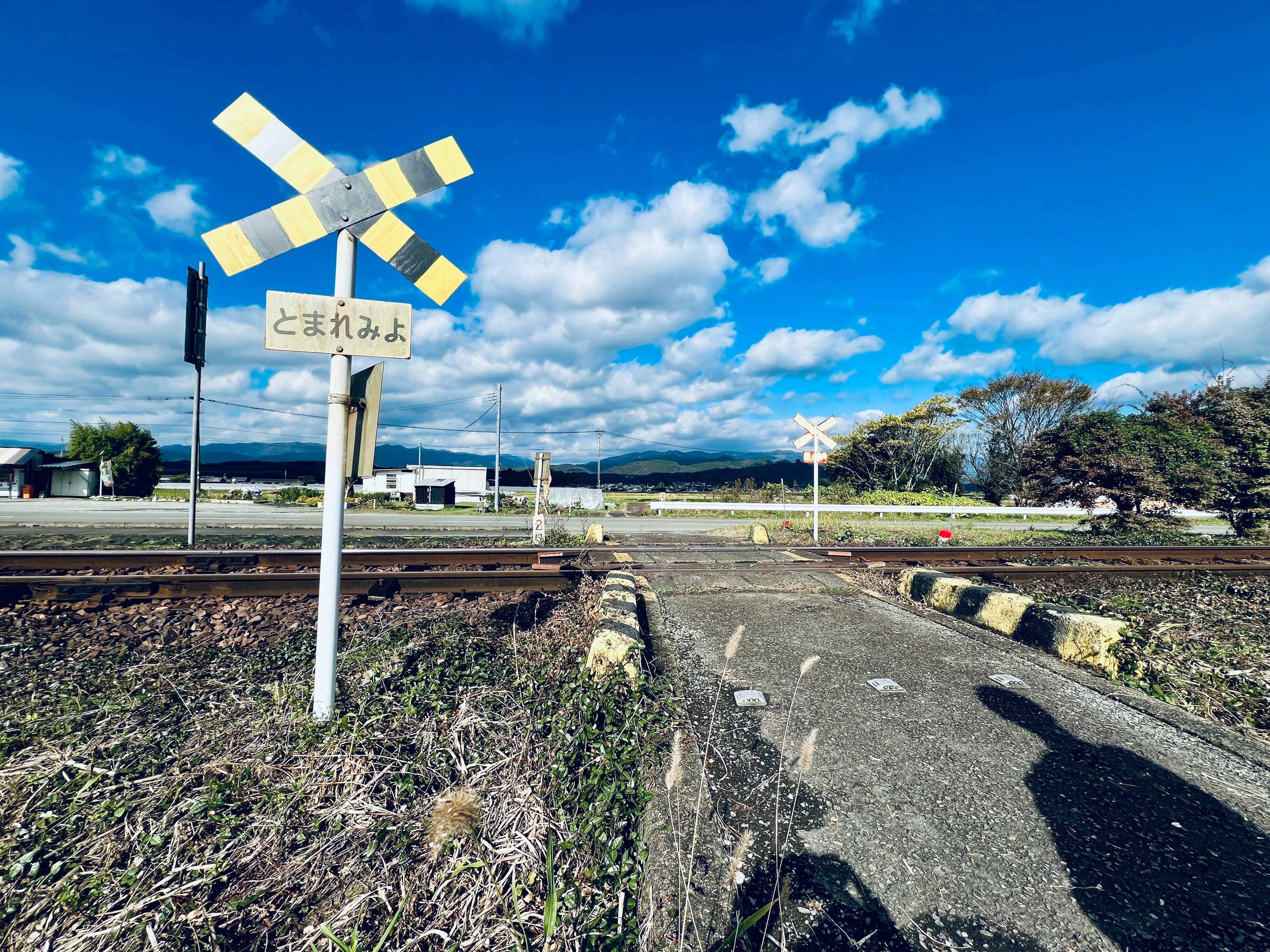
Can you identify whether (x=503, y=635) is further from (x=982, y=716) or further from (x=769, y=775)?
(x=982, y=716)

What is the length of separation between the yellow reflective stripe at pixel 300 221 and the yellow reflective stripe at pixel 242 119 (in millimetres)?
459

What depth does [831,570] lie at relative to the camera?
7711 mm

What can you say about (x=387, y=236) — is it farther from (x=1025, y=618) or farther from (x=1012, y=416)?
(x=1012, y=416)

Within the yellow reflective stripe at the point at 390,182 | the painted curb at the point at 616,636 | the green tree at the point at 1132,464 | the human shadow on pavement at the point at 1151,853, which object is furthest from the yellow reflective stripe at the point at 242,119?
the green tree at the point at 1132,464

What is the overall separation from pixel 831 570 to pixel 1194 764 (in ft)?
16.0

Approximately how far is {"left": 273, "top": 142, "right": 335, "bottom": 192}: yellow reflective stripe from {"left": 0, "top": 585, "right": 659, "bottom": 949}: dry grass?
9.68ft

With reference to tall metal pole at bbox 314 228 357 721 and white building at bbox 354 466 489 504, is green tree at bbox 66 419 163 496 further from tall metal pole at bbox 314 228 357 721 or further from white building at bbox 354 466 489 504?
tall metal pole at bbox 314 228 357 721

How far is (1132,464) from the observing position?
13141mm

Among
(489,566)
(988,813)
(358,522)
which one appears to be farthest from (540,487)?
(358,522)

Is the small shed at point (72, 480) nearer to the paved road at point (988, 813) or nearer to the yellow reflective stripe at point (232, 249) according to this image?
the yellow reflective stripe at point (232, 249)

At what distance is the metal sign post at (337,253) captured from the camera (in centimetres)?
271

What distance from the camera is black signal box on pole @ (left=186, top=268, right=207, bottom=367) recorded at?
31.6 ft

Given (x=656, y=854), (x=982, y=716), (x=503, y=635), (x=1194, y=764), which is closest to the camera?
(x=656, y=854)

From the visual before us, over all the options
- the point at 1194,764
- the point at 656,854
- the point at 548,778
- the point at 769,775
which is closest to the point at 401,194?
the point at 548,778
